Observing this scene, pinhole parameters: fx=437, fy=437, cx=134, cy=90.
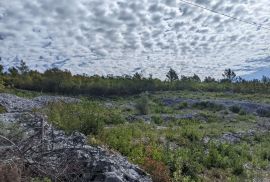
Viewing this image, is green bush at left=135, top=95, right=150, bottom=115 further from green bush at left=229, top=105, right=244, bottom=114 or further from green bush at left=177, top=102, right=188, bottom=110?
green bush at left=229, top=105, right=244, bottom=114

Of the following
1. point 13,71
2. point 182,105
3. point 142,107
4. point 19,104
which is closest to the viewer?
point 19,104

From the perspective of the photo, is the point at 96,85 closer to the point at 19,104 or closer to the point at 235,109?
the point at 235,109

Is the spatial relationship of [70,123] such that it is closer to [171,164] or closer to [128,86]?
[171,164]

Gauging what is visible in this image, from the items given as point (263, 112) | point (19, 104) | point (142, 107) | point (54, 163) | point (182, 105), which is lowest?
point (263, 112)

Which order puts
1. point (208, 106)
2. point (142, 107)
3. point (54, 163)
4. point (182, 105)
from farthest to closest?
point (182, 105), point (208, 106), point (142, 107), point (54, 163)

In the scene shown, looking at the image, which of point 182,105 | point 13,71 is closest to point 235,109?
point 182,105

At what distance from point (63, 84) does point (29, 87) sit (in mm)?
5159

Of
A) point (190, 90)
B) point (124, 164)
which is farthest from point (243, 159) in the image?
point (190, 90)

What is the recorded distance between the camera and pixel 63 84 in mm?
65688

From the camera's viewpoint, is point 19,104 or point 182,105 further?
point 182,105

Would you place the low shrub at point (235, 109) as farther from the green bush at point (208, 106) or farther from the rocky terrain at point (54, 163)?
the rocky terrain at point (54, 163)

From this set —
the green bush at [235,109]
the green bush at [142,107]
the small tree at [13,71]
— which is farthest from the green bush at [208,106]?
the small tree at [13,71]

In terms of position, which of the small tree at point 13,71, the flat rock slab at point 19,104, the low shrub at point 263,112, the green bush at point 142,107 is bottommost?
the low shrub at point 263,112

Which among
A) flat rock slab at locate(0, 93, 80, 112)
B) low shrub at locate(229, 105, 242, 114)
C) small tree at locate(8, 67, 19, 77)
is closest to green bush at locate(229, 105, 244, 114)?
low shrub at locate(229, 105, 242, 114)
